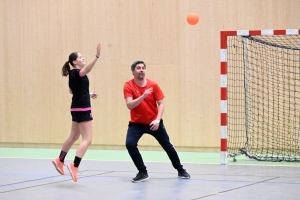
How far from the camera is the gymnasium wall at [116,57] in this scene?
1331 cm

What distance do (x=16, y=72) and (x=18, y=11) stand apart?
1475 millimetres

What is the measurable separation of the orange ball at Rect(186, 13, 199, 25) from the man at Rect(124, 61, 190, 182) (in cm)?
424

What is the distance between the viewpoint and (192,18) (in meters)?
12.7

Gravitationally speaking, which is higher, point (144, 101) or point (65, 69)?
point (65, 69)

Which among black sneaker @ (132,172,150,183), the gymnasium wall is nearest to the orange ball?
the gymnasium wall

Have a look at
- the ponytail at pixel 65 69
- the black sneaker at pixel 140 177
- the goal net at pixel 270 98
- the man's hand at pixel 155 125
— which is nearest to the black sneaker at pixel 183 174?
the black sneaker at pixel 140 177

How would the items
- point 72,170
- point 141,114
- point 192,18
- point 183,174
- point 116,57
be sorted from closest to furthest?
point 72,170 < point 141,114 < point 183,174 < point 192,18 < point 116,57

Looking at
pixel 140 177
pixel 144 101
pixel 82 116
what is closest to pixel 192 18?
pixel 144 101

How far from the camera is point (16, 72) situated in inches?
587

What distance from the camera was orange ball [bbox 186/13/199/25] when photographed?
12.7m

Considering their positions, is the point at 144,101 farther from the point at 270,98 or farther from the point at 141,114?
the point at 270,98

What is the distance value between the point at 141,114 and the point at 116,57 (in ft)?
18.3

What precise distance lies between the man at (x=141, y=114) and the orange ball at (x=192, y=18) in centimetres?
424

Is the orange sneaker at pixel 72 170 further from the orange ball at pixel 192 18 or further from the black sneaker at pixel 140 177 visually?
the orange ball at pixel 192 18
